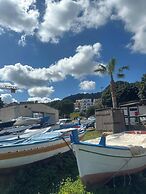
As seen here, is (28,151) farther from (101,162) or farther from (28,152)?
(101,162)

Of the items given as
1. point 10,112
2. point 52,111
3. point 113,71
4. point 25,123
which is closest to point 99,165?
point 25,123

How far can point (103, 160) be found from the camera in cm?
1005

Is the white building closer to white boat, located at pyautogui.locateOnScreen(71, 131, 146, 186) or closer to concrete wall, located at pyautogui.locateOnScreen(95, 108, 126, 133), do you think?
concrete wall, located at pyautogui.locateOnScreen(95, 108, 126, 133)

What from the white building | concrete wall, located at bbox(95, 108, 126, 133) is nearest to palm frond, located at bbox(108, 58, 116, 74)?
concrete wall, located at bbox(95, 108, 126, 133)

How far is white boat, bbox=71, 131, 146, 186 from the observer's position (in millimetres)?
9883

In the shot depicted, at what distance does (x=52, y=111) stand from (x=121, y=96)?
18.7 meters

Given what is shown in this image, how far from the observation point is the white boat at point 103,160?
9883 mm

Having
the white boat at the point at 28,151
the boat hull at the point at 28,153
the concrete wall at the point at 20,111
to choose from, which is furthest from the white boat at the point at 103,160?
the concrete wall at the point at 20,111

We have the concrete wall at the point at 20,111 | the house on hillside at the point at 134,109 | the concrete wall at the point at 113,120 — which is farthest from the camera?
the concrete wall at the point at 20,111

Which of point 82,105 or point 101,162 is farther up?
point 82,105

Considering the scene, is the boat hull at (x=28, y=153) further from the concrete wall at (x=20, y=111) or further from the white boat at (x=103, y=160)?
the concrete wall at (x=20, y=111)

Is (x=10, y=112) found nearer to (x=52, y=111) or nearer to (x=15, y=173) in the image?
(x=52, y=111)

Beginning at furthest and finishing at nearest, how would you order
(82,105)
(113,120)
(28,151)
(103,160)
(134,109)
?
(82,105), (134,109), (113,120), (28,151), (103,160)

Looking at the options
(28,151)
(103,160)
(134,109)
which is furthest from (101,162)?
(134,109)
